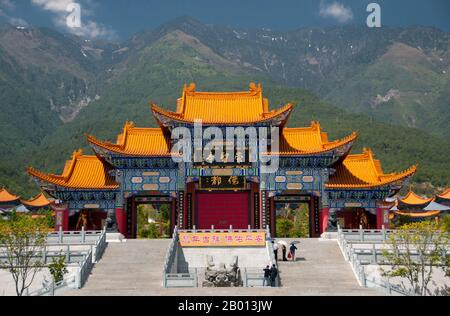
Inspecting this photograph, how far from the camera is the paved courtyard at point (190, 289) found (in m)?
20.5

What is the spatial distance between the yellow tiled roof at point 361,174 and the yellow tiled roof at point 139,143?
401 inches

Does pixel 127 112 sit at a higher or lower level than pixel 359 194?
higher

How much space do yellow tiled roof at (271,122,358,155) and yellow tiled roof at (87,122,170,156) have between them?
7111 millimetres

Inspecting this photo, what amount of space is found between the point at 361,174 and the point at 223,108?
372 inches

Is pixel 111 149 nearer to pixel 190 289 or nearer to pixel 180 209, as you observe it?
pixel 180 209

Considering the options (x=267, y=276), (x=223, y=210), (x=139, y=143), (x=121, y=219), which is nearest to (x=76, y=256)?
(x=121, y=219)

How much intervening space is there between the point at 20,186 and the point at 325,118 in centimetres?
6923

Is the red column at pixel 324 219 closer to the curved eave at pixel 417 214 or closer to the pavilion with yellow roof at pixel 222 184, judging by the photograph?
the pavilion with yellow roof at pixel 222 184

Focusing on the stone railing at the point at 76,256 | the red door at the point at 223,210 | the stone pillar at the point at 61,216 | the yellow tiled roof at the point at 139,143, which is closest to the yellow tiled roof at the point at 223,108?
the yellow tiled roof at the point at 139,143

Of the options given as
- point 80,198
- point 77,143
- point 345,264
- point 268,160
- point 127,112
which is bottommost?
point 345,264
